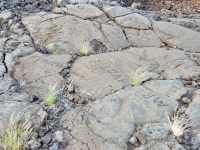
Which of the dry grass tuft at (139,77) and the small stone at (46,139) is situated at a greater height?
the dry grass tuft at (139,77)

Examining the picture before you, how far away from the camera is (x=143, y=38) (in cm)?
484

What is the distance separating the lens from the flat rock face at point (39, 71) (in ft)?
11.3

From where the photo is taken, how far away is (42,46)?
4.35 meters

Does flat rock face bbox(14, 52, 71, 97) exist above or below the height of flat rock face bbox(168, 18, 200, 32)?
below

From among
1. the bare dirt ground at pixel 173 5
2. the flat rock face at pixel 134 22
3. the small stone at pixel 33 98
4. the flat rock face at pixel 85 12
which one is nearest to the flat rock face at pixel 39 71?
the small stone at pixel 33 98

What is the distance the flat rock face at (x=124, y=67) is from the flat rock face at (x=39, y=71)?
0.74 ft

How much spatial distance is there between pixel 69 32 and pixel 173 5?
3813mm

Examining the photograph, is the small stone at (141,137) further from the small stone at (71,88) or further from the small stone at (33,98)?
the small stone at (33,98)

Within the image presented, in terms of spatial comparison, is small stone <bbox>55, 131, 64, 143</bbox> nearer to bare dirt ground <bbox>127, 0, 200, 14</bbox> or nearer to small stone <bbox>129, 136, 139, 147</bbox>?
small stone <bbox>129, 136, 139, 147</bbox>

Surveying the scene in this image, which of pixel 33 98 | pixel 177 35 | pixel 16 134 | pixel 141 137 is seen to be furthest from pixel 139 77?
pixel 177 35

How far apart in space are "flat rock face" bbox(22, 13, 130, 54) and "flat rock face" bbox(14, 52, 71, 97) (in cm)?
35

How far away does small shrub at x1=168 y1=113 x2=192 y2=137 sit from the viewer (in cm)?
259

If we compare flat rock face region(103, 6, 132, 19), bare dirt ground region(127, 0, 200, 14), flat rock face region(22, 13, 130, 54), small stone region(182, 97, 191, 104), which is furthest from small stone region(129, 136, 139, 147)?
bare dirt ground region(127, 0, 200, 14)

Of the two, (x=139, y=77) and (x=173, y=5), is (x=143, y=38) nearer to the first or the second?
(x=139, y=77)
